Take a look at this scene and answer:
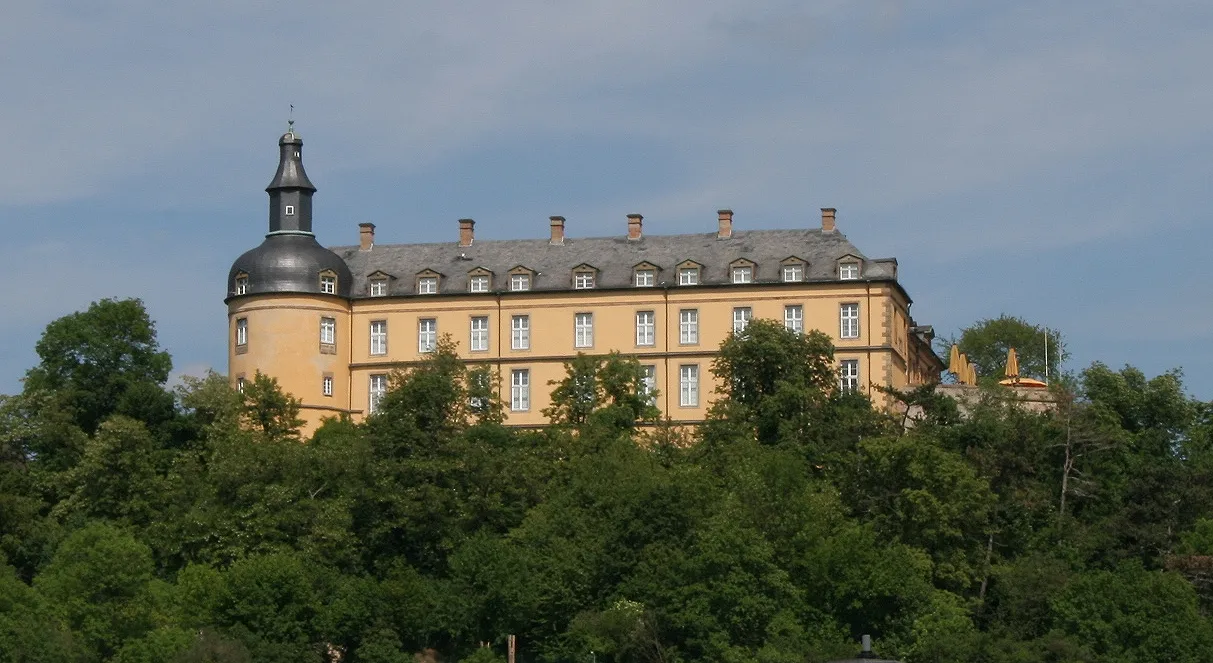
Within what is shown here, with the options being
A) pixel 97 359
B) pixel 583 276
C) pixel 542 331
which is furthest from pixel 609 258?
pixel 97 359

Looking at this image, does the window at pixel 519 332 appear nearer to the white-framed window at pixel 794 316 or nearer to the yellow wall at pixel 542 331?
the yellow wall at pixel 542 331

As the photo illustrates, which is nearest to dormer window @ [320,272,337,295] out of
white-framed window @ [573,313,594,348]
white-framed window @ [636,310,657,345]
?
white-framed window @ [573,313,594,348]

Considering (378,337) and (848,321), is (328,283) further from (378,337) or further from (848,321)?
(848,321)

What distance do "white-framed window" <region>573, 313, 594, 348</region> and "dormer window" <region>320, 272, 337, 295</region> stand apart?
877cm

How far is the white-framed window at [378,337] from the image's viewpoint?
305 ft

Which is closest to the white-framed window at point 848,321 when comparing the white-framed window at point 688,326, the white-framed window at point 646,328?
the white-framed window at point 688,326

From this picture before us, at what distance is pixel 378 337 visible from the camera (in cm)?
9312

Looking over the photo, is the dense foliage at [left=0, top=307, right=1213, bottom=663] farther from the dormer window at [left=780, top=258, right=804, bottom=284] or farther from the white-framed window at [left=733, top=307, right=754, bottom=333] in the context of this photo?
the dormer window at [left=780, top=258, right=804, bottom=284]

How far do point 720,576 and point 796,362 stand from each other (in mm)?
14904

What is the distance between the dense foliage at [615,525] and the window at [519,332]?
4.35m

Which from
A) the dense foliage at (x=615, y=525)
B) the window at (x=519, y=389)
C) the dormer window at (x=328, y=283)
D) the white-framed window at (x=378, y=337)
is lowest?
the dense foliage at (x=615, y=525)

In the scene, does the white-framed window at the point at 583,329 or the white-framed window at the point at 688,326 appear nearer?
the white-framed window at the point at 688,326

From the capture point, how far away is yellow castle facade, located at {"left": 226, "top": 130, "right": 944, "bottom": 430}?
9006 cm

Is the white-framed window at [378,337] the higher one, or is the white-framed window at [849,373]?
the white-framed window at [378,337]
